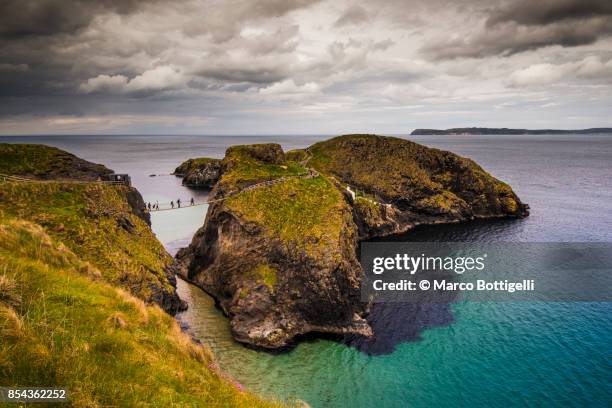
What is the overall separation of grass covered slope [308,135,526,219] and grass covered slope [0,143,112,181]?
7762cm

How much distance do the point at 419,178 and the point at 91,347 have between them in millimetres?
108874

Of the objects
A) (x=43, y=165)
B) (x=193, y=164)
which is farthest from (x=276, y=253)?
(x=193, y=164)

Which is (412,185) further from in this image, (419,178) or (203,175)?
(203,175)

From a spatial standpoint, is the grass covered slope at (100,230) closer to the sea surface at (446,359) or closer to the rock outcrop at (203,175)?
the sea surface at (446,359)

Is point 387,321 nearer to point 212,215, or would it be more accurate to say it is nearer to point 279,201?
point 279,201

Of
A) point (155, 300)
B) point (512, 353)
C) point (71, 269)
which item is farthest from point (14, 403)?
point (512, 353)

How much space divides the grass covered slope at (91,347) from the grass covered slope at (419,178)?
316 ft

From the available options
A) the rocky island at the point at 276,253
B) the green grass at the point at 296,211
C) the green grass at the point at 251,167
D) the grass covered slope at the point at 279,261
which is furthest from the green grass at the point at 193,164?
the green grass at the point at 296,211

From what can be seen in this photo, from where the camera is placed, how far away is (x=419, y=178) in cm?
11125

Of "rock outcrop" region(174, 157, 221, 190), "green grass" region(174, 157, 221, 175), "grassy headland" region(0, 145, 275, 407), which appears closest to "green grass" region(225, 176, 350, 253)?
"grassy headland" region(0, 145, 275, 407)

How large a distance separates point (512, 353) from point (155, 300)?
127 ft

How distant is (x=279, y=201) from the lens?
5631 cm

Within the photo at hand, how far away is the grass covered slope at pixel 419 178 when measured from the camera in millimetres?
107438

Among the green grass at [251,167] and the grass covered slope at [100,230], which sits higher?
the green grass at [251,167]
